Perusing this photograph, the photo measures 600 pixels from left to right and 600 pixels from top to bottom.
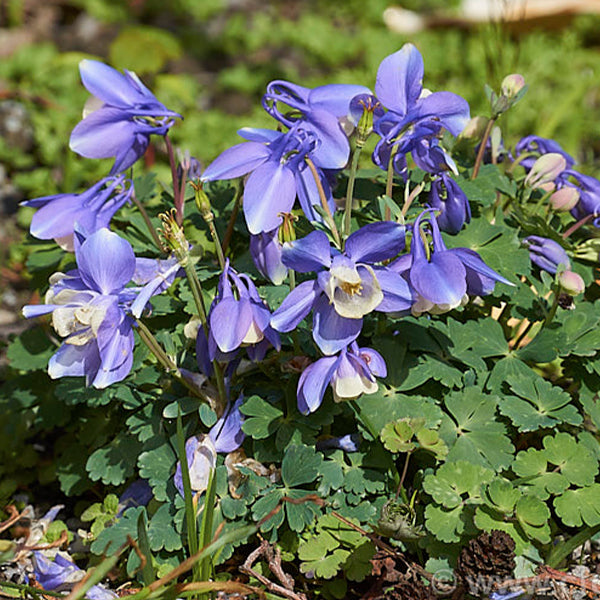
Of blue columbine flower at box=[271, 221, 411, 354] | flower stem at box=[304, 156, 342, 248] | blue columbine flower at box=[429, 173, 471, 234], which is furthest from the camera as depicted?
blue columbine flower at box=[429, 173, 471, 234]

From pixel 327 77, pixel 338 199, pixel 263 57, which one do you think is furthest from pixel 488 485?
pixel 263 57

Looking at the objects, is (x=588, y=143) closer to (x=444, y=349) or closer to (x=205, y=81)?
(x=205, y=81)

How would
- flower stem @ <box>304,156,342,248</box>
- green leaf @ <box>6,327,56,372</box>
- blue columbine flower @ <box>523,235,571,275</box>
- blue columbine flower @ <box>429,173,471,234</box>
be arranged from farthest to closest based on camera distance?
green leaf @ <box>6,327,56,372</box>, blue columbine flower @ <box>523,235,571,275</box>, blue columbine flower @ <box>429,173,471,234</box>, flower stem @ <box>304,156,342,248</box>

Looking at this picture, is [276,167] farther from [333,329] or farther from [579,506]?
[579,506]

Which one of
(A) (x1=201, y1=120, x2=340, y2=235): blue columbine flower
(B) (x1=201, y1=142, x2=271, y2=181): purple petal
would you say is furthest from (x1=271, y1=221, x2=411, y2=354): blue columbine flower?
(B) (x1=201, y1=142, x2=271, y2=181): purple petal

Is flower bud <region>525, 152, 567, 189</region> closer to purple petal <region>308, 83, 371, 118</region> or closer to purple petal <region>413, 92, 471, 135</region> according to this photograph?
purple petal <region>413, 92, 471, 135</region>

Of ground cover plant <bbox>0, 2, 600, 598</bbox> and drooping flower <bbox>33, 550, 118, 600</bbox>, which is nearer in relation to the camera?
ground cover plant <bbox>0, 2, 600, 598</bbox>
